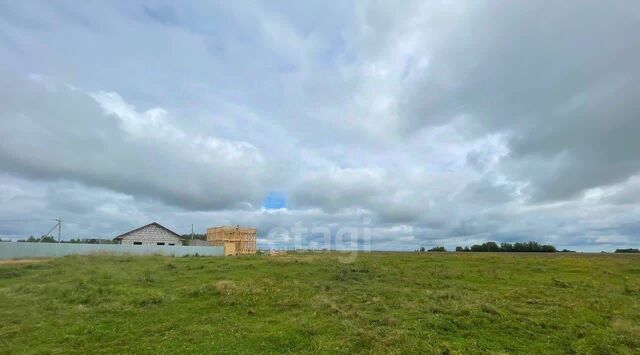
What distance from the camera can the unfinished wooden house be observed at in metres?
64.9

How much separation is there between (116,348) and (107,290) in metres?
9.36

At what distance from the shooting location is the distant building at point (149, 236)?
196ft

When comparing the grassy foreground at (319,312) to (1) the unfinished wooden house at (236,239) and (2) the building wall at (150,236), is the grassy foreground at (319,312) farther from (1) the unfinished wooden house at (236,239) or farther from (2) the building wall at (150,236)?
(1) the unfinished wooden house at (236,239)

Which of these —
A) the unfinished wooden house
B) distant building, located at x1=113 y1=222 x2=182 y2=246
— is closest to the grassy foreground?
distant building, located at x1=113 y1=222 x2=182 y2=246

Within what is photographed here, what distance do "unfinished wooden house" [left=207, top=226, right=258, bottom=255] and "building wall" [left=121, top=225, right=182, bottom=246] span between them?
7.13 m

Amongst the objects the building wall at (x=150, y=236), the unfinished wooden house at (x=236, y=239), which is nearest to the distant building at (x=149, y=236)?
the building wall at (x=150, y=236)

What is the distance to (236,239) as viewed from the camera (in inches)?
2589

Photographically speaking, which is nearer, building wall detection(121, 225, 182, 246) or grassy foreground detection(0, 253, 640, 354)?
grassy foreground detection(0, 253, 640, 354)

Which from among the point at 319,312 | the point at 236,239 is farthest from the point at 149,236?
the point at 319,312

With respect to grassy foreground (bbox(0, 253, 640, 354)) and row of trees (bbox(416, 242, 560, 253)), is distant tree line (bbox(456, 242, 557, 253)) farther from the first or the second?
grassy foreground (bbox(0, 253, 640, 354))

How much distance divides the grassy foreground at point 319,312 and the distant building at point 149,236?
32.6 meters

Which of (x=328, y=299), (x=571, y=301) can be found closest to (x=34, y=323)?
(x=328, y=299)

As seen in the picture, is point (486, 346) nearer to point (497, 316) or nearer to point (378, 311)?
point (497, 316)

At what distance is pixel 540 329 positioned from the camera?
47.7 ft
